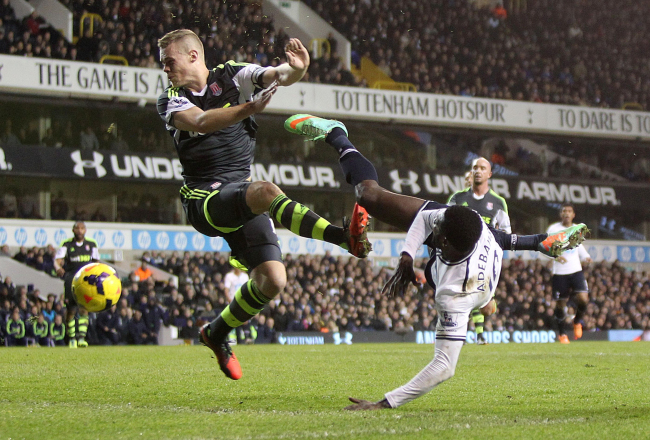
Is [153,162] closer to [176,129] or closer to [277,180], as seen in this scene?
[277,180]

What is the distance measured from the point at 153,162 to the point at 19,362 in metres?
15.5

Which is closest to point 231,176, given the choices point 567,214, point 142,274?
point 567,214

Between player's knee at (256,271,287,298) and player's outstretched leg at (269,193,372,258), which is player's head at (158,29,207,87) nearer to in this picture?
player's outstretched leg at (269,193,372,258)

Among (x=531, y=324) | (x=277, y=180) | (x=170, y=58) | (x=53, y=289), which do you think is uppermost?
(x=277, y=180)

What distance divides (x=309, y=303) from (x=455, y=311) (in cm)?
1691

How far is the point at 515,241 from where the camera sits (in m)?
6.65

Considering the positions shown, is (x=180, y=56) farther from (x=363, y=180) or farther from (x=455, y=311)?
(x=455, y=311)

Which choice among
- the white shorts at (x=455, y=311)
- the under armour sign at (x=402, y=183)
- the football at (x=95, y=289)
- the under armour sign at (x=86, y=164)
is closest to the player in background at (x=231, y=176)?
the white shorts at (x=455, y=311)

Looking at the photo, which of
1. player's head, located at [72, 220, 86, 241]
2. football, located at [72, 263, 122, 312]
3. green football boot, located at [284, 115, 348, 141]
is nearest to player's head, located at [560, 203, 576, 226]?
football, located at [72, 263, 122, 312]

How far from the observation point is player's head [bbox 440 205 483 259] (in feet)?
14.1

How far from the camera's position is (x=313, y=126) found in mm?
5992

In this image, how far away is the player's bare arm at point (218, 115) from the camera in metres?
5.20

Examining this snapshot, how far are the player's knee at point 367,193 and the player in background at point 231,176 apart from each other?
0.10m

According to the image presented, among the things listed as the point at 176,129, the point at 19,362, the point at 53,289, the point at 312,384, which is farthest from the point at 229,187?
the point at 53,289
